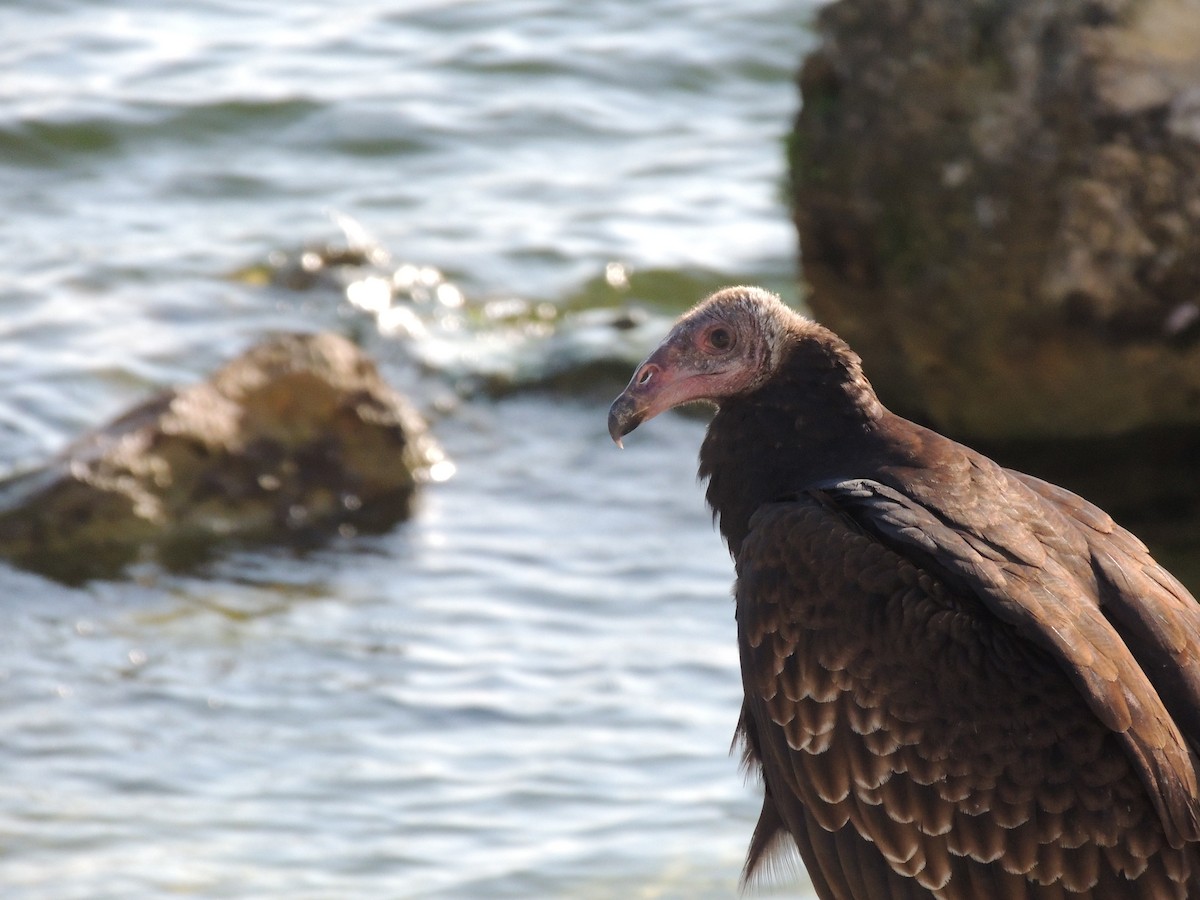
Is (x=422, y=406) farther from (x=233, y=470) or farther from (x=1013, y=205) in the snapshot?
(x=1013, y=205)

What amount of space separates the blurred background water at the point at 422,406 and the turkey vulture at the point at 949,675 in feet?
5.51

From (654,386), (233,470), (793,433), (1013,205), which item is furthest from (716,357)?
(233,470)

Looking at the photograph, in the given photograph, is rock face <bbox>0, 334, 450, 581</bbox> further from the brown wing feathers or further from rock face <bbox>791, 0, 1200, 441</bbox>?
the brown wing feathers

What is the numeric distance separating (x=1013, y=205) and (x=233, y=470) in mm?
3380

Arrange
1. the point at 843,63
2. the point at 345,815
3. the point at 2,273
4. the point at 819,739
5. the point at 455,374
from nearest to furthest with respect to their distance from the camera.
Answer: the point at 819,739, the point at 345,815, the point at 843,63, the point at 455,374, the point at 2,273

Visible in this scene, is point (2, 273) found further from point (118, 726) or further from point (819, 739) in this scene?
point (819, 739)

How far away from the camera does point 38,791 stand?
6.26 m

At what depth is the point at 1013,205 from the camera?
808 cm

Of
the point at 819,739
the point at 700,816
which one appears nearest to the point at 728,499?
the point at 819,739

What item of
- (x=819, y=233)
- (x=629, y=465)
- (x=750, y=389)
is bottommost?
→ (x=629, y=465)

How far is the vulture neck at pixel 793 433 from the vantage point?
4.59m

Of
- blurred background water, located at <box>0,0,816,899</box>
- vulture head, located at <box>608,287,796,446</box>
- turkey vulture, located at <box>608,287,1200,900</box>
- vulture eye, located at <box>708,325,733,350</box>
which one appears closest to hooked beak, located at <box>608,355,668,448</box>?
vulture head, located at <box>608,287,796,446</box>

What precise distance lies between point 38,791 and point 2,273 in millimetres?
5120

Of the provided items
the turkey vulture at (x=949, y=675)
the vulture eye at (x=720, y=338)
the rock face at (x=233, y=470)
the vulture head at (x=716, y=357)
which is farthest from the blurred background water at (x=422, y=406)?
the vulture eye at (x=720, y=338)
